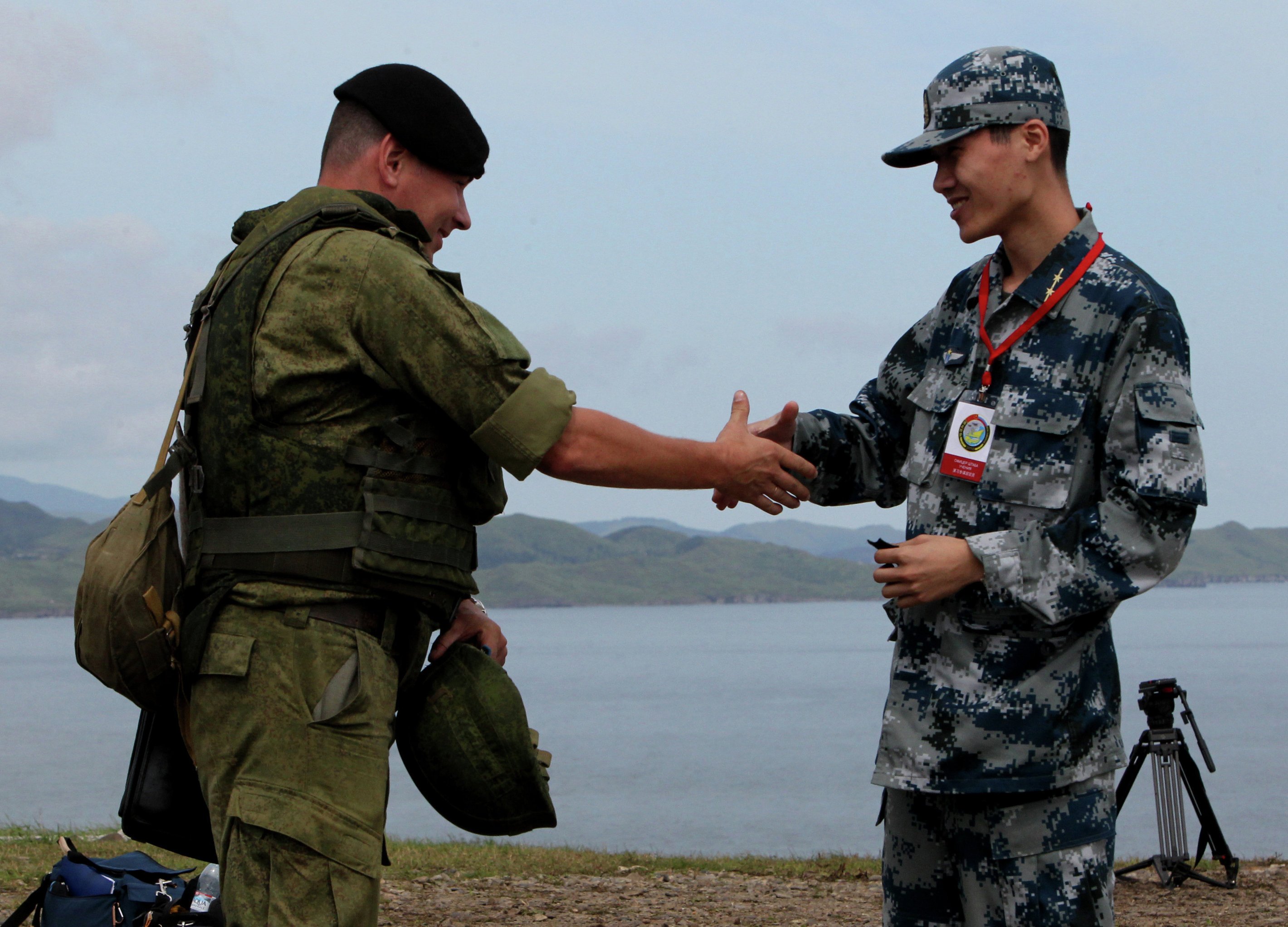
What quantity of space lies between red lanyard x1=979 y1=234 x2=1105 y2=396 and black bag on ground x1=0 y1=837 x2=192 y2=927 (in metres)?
3.88

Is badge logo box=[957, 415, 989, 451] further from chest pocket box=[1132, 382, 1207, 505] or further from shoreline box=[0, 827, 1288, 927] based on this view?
shoreline box=[0, 827, 1288, 927]

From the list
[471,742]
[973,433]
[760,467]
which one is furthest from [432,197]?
[973,433]

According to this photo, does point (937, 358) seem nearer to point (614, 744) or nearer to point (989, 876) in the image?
point (989, 876)

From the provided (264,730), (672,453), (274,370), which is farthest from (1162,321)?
(264,730)

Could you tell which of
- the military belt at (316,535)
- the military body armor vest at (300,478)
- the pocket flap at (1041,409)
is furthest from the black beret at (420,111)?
the pocket flap at (1041,409)

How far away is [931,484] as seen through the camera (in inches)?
139

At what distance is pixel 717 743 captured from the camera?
66938mm

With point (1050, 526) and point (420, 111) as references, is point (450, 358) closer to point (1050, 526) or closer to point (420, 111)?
point (420, 111)

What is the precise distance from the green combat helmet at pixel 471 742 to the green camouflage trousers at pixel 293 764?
24 centimetres

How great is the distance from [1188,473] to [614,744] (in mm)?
64374

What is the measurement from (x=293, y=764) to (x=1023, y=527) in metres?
1.89

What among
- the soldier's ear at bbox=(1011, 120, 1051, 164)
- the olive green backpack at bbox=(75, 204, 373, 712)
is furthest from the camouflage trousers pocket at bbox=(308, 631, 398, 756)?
the soldier's ear at bbox=(1011, 120, 1051, 164)

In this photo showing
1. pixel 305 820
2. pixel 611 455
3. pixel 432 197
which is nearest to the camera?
pixel 305 820

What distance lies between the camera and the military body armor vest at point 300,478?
307cm
